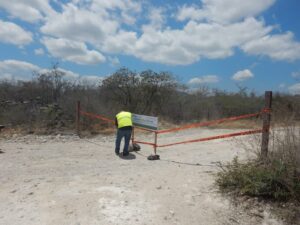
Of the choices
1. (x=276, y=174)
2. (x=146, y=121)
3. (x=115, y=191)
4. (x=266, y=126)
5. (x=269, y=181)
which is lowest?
(x=115, y=191)

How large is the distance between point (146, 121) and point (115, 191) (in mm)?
4516

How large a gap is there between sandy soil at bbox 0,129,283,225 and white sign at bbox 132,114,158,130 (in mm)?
1060

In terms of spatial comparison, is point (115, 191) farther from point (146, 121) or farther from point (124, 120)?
point (146, 121)

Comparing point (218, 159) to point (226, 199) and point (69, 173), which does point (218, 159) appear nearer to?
point (226, 199)

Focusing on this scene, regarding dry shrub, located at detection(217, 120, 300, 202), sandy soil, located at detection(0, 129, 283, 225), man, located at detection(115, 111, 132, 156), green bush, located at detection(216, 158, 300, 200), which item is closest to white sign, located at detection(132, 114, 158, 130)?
man, located at detection(115, 111, 132, 156)

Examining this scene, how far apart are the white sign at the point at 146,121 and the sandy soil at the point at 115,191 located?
106 centimetres

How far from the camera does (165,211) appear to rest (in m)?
4.90

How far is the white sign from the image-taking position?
31.7ft

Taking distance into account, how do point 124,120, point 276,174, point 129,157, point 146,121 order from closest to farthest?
point 276,174 < point 129,157 < point 124,120 < point 146,121

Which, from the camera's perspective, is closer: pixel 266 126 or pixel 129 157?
pixel 266 126

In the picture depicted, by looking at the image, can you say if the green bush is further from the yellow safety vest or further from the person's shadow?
the yellow safety vest

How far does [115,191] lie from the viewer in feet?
18.6

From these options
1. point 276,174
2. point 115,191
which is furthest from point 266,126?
point 115,191

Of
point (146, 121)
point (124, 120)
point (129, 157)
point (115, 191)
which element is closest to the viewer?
point (115, 191)
